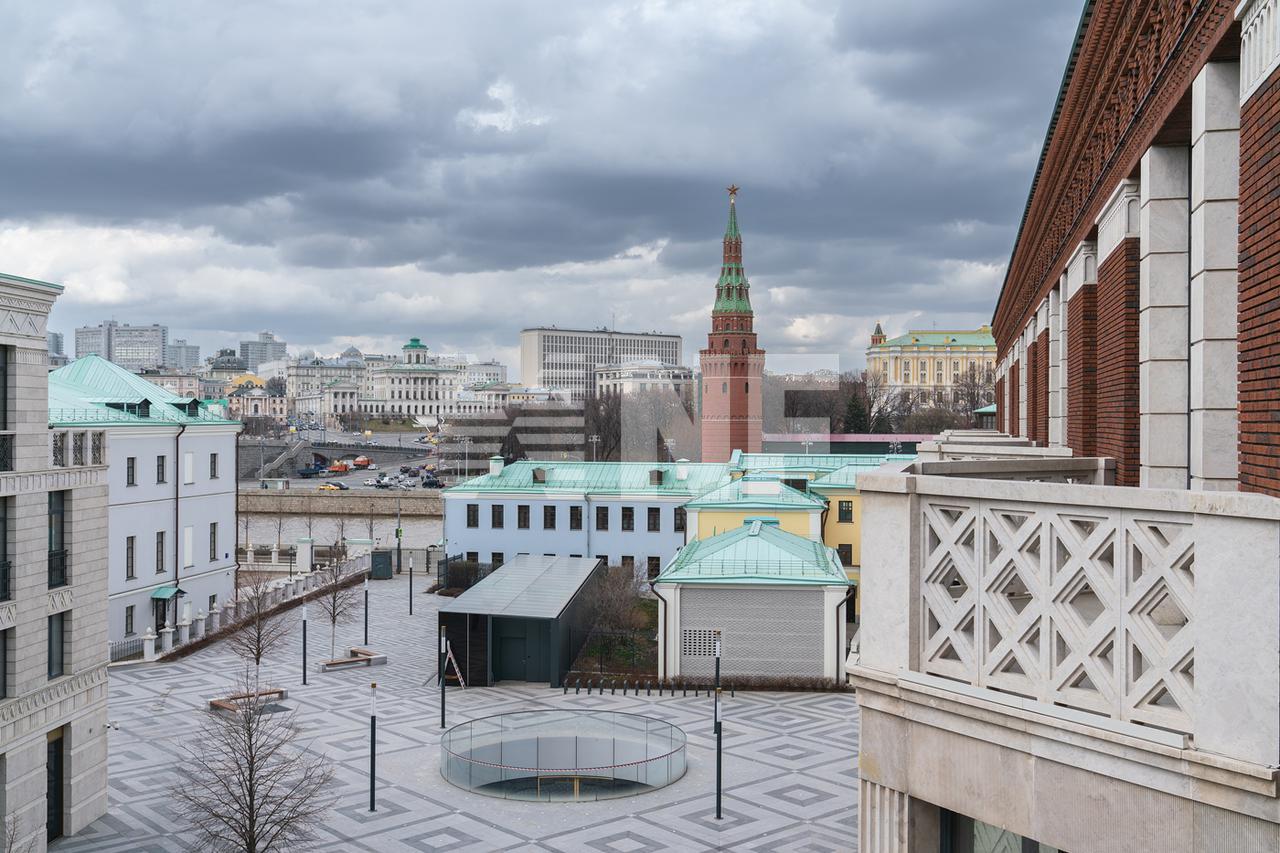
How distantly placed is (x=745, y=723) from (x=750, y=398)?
55043 millimetres

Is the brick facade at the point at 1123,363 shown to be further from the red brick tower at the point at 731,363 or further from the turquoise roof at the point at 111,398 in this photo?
the red brick tower at the point at 731,363

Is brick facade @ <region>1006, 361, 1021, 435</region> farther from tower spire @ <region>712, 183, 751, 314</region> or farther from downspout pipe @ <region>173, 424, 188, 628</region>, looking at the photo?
tower spire @ <region>712, 183, 751, 314</region>

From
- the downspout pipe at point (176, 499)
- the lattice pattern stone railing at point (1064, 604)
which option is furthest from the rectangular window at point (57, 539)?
the downspout pipe at point (176, 499)

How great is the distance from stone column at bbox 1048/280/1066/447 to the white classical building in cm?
2470

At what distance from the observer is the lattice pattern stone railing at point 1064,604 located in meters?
4.25

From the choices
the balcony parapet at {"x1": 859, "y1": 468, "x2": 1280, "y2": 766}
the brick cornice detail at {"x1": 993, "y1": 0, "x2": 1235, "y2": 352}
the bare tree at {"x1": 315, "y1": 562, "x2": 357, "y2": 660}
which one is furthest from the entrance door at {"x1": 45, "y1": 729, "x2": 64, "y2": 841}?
the brick cornice detail at {"x1": 993, "y1": 0, "x2": 1235, "y2": 352}

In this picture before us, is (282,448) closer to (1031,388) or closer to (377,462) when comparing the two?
(377,462)

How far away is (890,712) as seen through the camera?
5.44 metres

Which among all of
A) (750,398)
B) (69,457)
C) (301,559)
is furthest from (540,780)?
(750,398)

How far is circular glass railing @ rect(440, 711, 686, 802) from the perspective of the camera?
19656 millimetres

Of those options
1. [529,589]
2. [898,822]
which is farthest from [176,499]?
[898,822]

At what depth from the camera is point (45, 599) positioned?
1639 cm

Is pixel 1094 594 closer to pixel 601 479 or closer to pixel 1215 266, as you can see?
pixel 1215 266

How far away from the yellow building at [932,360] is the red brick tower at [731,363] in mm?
71989
